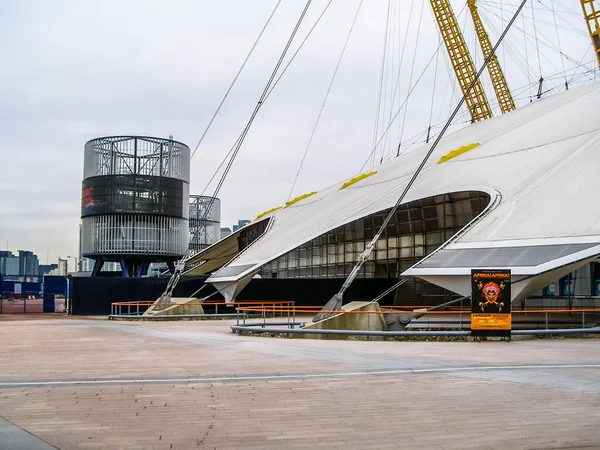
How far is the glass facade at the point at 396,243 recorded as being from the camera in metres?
37.3

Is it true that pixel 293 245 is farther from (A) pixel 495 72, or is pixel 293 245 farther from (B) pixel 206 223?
(B) pixel 206 223

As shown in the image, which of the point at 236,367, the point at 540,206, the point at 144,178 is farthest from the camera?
the point at 144,178

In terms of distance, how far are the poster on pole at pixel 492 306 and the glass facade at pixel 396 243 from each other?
53.4ft

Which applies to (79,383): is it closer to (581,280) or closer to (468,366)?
(468,366)

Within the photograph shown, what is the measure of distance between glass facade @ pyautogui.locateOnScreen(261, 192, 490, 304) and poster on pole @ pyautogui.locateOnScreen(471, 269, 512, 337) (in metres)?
16.3

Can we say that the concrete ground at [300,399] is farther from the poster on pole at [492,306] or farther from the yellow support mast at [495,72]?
the yellow support mast at [495,72]

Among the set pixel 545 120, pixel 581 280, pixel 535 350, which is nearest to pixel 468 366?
pixel 535 350

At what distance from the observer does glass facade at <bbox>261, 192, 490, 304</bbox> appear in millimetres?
37344

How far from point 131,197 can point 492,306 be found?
55.6 meters

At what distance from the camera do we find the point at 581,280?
28594mm

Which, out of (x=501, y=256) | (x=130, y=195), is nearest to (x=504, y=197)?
(x=501, y=256)

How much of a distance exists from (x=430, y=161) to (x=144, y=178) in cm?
3909

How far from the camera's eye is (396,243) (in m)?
42.1

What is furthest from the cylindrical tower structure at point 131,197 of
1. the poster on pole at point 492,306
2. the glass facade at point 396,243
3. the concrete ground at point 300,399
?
the concrete ground at point 300,399
